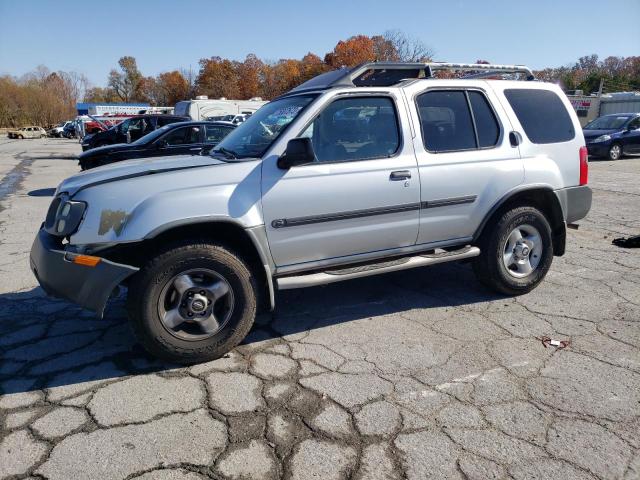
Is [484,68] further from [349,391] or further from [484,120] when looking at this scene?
[349,391]

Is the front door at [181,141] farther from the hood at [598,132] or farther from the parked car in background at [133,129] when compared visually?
the hood at [598,132]

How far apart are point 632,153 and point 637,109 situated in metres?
16.1

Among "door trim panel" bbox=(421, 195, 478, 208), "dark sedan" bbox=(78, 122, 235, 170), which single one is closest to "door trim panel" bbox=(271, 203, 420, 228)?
"door trim panel" bbox=(421, 195, 478, 208)

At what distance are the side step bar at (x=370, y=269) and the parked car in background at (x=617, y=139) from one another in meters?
16.3

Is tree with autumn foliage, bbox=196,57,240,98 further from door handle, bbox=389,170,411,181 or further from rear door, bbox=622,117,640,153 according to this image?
door handle, bbox=389,170,411,181

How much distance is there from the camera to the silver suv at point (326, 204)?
3.22 meters

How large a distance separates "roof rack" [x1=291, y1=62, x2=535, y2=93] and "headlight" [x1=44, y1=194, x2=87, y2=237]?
2093 millimetres

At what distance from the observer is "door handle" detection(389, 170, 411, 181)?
3.83 metres

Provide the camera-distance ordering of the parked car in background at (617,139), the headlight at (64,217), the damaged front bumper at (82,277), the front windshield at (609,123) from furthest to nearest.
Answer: the front windshield at (609,123) → the parked car in background at (617,139) → the headlight at (64,217) → the damaged front bumper at (82,277)

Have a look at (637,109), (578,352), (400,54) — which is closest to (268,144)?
(578,352)

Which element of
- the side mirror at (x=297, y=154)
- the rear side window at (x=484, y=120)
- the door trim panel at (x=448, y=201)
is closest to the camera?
the side mirror at (x=297, y=154)

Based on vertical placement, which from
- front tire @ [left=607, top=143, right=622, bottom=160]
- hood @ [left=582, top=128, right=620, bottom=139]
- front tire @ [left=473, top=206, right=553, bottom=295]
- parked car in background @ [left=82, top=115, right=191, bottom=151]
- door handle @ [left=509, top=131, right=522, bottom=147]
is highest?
parked car in background @ [left=82, top=115, right=191, bottom=151]

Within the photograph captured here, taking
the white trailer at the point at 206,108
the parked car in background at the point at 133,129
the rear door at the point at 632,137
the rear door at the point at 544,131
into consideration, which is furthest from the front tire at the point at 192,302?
the white trailer at the point at 206,108

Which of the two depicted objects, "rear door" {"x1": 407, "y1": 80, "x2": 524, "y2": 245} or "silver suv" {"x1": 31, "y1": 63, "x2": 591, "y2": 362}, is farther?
"rear door" {"x1": 407, "y1": 80, "x2": 524, "y2": 245}
